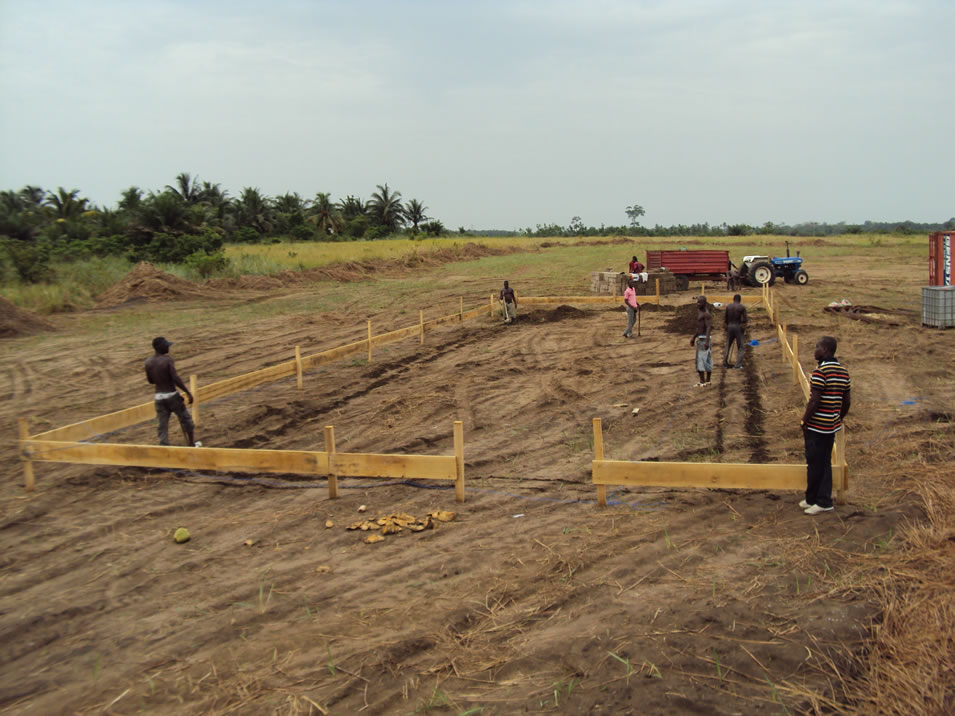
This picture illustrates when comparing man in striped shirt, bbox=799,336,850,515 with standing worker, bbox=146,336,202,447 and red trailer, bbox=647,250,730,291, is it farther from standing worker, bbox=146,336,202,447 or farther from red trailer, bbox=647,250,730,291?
red trailer, bbox=647,250,730,291

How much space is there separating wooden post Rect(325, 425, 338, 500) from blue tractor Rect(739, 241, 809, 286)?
970 inches

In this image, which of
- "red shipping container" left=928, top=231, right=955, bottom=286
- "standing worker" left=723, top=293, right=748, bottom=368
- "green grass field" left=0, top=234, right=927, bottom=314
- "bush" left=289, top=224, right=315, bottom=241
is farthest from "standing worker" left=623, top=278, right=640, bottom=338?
"bush" left=289, top=224, right=315, bottom=241

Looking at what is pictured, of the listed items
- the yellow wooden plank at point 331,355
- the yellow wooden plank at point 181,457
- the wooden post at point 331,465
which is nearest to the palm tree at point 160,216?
the yellow wooden plank at point 331,355

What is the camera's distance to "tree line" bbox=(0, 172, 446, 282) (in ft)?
116

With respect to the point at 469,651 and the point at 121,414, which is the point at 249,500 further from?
the point at 469,651

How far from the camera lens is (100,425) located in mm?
9609

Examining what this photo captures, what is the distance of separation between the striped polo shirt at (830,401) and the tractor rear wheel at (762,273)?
23.6 meters

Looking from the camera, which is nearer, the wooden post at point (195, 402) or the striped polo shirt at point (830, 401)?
the striped polo shirt at point (830, 401)

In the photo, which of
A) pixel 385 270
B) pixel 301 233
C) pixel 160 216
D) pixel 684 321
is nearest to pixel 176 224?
pixel 160 216

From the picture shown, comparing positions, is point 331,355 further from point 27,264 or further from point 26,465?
point 27,264

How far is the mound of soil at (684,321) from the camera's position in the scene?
63.6 ft

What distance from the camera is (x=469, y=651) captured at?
488cm

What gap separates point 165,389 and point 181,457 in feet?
4.73

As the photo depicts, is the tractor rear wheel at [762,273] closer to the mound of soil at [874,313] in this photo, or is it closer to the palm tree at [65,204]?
the mound of soil at [874,313]
